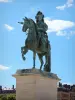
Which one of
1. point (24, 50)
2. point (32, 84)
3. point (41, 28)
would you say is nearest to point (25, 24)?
point (41, 28)

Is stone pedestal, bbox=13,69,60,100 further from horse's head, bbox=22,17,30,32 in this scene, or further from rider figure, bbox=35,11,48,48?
horse's head, bbox=22,17,30,32

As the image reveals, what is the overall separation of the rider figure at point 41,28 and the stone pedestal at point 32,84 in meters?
1.79

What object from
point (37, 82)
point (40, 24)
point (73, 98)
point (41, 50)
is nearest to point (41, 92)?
point (37, 82)

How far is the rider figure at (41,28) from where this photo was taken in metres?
21.7

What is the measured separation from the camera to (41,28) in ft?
71.9

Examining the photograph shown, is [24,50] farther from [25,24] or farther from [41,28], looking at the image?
[41,28]

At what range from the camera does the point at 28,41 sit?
2125 centimetres

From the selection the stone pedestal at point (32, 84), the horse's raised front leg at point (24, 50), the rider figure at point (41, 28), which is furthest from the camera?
the rider figure at point (41, 28)

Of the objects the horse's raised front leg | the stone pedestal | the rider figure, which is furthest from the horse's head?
the stone pedestal

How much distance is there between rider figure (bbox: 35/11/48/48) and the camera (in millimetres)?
21672

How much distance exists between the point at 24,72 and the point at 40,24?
9.57 feet

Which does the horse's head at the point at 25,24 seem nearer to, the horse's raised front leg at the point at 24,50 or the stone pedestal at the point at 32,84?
the horse's raised front leg at the point at 24,50

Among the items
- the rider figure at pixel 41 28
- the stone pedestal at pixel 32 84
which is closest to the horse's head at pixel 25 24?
the rider figure at pixel 41 28

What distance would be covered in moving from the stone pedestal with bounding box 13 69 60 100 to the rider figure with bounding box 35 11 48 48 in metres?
1.79
